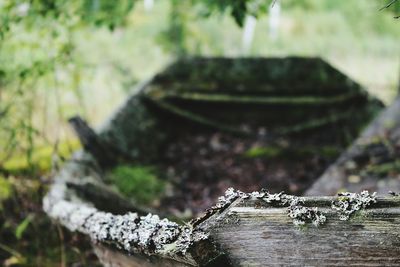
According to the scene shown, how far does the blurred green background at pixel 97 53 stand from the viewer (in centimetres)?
314

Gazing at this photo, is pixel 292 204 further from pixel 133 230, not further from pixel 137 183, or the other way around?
pixel 137 183

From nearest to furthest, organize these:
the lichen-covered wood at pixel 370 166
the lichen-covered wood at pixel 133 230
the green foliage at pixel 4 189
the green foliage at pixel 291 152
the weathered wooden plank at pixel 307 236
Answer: the weathered wooden plank at pixel 307 236
the lichen-covered wood at pixel 133 230
the green foliage at pixel 4 189
the lichen-covered wood at pixel 370 166
the green foliage at pixel 291 152

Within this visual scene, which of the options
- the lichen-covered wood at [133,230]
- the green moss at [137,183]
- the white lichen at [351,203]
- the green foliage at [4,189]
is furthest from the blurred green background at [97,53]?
the white lichen at [351,203]

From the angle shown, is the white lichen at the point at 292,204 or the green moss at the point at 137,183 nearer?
the white lichen at the point at 292,204

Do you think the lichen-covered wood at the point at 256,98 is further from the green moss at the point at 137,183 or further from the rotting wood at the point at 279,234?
the rotting wood at the point at 279,234

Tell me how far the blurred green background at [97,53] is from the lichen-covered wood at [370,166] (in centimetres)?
146

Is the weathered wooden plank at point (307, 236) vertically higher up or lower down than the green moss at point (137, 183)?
lower down

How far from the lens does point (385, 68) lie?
12852 mm

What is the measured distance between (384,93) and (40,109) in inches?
296

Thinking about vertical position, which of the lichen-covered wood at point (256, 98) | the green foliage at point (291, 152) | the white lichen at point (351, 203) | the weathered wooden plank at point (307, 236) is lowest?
the weathered wooden plank at point (307, 236)

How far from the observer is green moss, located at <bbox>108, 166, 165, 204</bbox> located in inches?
178

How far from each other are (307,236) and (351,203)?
0.15 metres

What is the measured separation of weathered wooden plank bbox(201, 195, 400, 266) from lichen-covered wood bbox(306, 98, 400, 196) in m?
2.67

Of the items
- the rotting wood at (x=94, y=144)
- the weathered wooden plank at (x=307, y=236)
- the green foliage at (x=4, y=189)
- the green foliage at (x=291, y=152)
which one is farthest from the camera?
the green foliage at (x=291, y=152)
